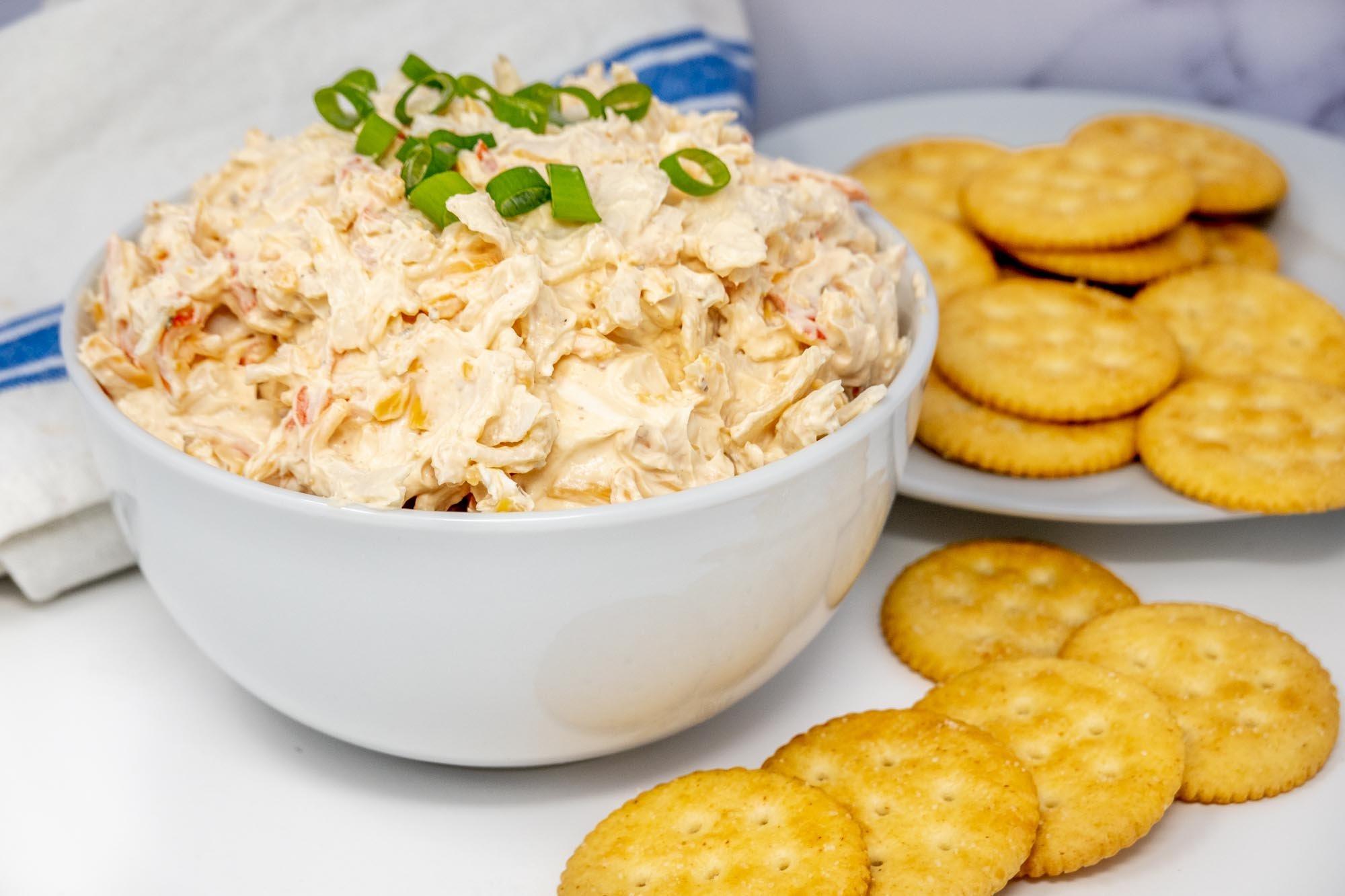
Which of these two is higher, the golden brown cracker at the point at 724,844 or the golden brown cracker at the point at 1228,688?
the golden brown cracker at the point at 724,844

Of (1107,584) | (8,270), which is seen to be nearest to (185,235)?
(8,270)

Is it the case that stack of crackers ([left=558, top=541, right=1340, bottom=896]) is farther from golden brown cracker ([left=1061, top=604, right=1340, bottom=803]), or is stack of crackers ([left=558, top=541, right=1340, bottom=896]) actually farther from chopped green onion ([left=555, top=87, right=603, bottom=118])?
chopped green onion ([left=555, top=87, right=603, bottom=118])

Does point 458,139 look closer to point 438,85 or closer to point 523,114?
point 523,114

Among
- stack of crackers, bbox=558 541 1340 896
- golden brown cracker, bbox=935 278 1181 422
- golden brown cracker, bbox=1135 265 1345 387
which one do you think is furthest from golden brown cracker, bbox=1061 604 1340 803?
golden brown cracker, bbox=1135 265 1345 387

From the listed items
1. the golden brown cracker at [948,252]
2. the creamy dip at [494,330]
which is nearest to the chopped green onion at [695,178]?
the creamy dip at [494,330]

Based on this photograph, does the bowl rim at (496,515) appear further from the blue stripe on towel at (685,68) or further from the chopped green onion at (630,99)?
the blue stripe on towel at (685,68)

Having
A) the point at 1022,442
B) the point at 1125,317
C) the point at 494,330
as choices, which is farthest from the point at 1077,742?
the point at 1125,317

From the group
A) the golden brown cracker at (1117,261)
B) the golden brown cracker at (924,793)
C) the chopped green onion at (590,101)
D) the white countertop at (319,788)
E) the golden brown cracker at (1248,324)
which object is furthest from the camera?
the golden brown cracker at (1117,261)
